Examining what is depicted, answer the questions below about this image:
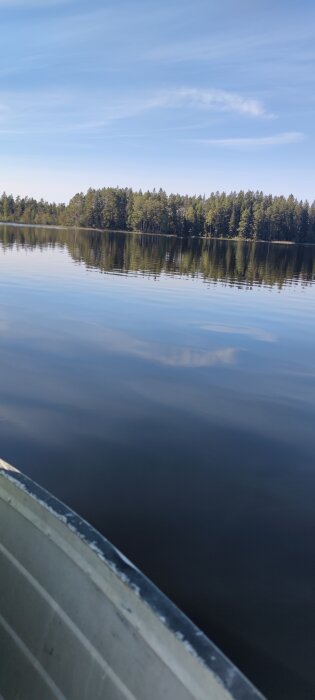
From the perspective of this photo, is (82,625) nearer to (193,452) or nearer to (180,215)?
(193,452)

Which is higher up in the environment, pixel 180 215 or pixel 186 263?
pixel 180 215

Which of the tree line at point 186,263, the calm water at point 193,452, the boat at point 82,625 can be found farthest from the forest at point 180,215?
the boat at point 82,625

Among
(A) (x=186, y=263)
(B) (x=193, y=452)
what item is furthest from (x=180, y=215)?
(B) (x=193, y=452)

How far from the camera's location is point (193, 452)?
848 centimetres

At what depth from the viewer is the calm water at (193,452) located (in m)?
5.22

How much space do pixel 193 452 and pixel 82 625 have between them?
536 cm

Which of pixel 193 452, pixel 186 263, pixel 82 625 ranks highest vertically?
pixel 186 263

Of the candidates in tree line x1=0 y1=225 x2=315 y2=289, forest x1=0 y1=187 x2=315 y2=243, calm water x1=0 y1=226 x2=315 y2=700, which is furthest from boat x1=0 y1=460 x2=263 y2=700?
forest x1=0 y1=187 x2=315 y2=243

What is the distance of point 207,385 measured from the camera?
12242 mm

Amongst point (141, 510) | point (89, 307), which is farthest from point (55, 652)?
point (89, 307)

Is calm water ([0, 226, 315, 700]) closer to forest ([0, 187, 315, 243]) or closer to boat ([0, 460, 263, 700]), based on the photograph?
boat ([0, 460, 263, 700])

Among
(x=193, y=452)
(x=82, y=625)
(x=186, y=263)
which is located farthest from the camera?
(x=186, y=263)

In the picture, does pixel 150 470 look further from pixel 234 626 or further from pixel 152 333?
pixel 152 333

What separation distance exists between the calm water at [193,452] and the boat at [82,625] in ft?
6.76
